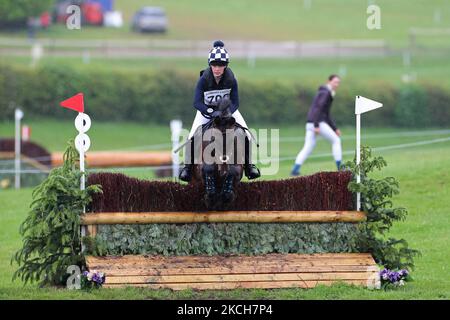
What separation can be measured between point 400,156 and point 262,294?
1156cm

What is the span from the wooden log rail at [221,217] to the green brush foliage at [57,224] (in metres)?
0.20

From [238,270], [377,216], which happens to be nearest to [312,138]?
[377,216]

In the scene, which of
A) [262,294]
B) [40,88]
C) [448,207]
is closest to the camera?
[262,294]

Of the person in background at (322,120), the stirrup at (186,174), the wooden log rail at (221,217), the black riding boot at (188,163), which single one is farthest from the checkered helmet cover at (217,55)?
the person in background at (322,120)

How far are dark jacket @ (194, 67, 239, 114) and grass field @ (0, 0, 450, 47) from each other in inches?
1553

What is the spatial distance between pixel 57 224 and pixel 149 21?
43.5 meters

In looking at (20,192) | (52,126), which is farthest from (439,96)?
(20,192)

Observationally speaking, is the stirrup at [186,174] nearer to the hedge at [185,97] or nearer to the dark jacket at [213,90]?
the dark jacket at [213,90]

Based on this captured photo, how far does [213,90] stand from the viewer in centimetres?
1196

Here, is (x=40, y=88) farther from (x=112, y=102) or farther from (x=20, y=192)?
(x=20, y=192)

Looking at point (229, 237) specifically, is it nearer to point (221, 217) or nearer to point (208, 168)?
point (221, 217)

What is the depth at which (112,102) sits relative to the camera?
35.4 metres

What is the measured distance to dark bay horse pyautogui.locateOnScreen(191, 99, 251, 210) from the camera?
11.3m

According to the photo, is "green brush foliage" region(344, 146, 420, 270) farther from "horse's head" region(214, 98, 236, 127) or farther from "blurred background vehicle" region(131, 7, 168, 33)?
"blurred background vehicle" region(131, 7, 168, 33)
